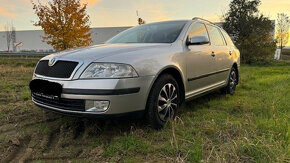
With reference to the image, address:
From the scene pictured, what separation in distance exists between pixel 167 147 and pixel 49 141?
1.38m

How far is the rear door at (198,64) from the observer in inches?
144

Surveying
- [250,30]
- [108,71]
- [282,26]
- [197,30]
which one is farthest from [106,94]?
[282,26]

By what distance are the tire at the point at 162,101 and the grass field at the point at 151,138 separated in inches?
5.2

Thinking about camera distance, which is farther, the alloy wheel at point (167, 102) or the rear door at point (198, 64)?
the rear door at point (198, 64)

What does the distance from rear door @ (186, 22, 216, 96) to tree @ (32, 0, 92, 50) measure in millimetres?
13490

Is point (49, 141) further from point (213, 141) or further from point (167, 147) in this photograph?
point (213, 141)

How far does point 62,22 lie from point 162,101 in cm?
1507

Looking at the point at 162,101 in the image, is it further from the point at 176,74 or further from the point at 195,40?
the point at 195,40

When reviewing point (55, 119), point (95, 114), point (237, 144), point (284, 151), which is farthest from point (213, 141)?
point (55, 119)

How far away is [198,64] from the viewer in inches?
151

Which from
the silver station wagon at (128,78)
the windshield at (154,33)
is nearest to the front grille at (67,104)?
the silver station wagon at (128,78)

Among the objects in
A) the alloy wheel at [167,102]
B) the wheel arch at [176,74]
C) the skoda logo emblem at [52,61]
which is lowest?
the alloy wheel at [167,102]

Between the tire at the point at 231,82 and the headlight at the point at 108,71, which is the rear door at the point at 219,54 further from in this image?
the headlight at the point at 108,71

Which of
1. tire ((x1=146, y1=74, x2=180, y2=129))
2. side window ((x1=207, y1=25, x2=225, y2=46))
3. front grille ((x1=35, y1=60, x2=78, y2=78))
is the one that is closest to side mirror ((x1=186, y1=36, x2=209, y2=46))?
→ tire ((x1=146, y1=74, x2=180, y2=129))
